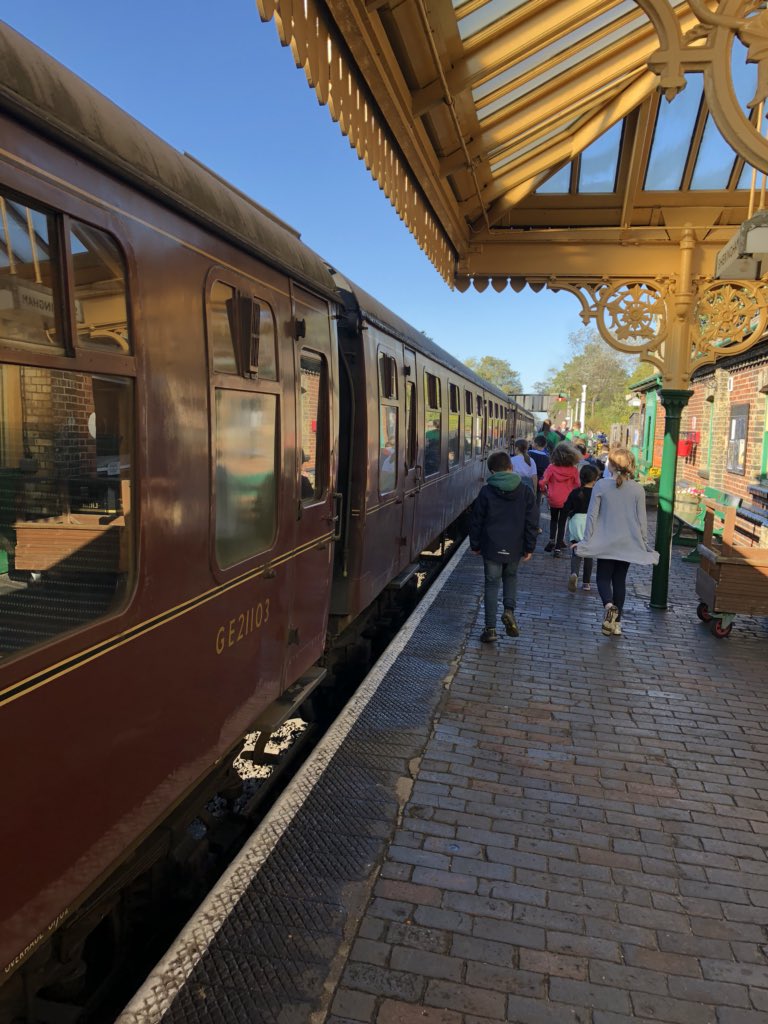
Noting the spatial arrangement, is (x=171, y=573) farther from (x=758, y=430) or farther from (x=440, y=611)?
(x=758, y=430)

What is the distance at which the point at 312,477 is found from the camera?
434 centimetres

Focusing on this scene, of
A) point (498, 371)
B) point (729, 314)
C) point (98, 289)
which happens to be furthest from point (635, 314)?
point (498, 371)

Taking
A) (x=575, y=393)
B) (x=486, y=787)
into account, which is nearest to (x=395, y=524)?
(x=486, y=787)

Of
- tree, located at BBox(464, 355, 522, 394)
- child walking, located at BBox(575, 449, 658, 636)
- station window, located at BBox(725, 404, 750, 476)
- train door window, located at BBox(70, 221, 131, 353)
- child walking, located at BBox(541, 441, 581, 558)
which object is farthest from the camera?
tree, located at BBox(464, 355, 522, 394)

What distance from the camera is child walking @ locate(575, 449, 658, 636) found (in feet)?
22.0

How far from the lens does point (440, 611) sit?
7.52 metres

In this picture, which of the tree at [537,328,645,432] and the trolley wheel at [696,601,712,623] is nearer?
the trolley wheel at [696,601,712,623]

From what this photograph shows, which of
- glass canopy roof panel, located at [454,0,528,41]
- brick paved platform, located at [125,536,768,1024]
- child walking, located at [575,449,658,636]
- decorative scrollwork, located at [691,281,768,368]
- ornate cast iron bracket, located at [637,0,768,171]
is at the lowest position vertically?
brick paved platform, located at [125,536,768,1024]

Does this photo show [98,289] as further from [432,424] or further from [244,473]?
[432,424]

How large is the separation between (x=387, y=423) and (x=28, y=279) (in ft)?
14.5

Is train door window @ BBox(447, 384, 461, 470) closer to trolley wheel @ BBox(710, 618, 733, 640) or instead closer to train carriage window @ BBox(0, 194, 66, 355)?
trolley wheel @ BBox(710, 618, 733, 640)

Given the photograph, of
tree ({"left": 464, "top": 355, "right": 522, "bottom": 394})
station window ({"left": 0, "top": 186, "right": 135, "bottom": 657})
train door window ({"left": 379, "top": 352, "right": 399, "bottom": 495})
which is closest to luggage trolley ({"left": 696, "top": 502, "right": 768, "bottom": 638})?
train door window ({"left": 379, "top": 352, "right": 399, "bottom": 495})

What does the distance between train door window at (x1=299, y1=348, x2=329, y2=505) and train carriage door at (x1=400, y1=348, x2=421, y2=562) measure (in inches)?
84.8

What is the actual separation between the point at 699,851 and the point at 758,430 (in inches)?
315
